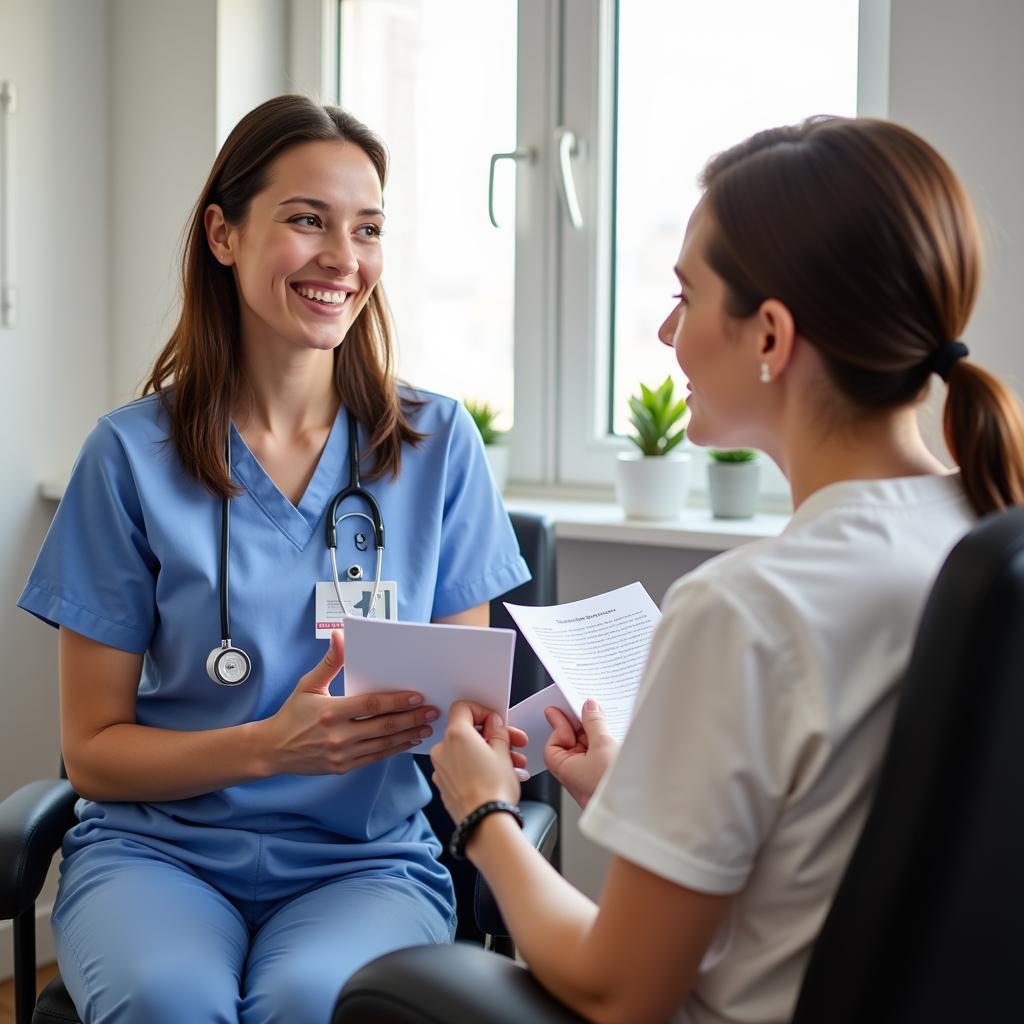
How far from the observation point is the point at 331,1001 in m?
1.20

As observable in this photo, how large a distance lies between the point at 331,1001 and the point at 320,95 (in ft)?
6.19

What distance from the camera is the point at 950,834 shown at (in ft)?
2.27

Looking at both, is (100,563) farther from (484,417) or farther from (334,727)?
(484,417)

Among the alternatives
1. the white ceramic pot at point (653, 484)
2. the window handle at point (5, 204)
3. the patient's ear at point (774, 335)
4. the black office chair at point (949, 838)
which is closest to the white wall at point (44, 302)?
the window handle at point (5, 204)

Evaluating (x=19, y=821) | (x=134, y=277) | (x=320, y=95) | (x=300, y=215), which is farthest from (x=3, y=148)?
(x=19, y=821)

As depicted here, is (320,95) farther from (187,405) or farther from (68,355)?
(187,405)

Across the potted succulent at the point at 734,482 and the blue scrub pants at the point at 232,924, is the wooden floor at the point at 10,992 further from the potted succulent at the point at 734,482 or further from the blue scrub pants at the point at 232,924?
the potted succulent at the point at 734,482

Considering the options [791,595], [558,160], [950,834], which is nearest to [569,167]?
[558,160]

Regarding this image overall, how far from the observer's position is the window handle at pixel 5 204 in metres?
2.32

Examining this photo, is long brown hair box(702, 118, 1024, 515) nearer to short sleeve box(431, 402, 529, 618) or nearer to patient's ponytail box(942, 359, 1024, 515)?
patient's ponytail box(942, 359, 1024, 515)

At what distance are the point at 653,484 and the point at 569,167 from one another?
0.64 meters

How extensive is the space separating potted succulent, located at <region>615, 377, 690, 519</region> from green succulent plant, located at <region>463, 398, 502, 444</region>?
1.15ft

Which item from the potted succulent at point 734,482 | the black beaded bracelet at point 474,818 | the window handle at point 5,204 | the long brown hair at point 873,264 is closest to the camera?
the long brown hair at point 873,264

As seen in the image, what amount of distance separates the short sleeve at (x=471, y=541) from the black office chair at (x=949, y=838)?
2.90ft
